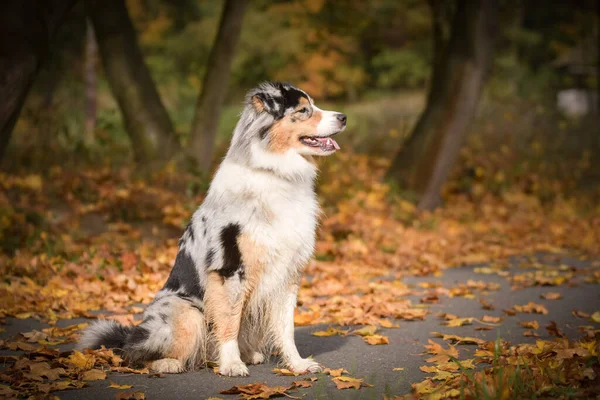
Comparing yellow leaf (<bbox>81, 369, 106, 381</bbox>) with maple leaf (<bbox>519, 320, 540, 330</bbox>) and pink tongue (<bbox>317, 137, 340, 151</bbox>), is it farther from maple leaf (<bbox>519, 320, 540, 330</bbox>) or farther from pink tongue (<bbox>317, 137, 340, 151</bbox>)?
maple leaf (<bbox>519, 320, 540, 330</bbox>)

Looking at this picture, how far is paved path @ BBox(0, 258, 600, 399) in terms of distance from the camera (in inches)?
181

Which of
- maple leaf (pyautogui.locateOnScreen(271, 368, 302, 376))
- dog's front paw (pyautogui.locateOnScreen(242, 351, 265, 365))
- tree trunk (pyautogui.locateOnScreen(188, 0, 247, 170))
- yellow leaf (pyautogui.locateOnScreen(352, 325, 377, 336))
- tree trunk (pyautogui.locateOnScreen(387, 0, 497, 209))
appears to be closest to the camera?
maple leaf (pyautogui.locateOnScreen(271, 368, 302, 376))

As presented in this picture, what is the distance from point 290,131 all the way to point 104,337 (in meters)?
2.05

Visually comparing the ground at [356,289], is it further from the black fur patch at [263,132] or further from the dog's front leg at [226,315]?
the black fur patch at [263,132]

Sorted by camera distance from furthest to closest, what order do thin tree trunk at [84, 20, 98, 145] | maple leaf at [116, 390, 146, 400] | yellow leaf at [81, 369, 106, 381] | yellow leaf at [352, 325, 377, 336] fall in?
1. thin tree trunk at [84, 20, 98, 145]
2. yellow leaf at [352, 325, 377, 336]
3. yellow leaf at [81, 369, 106, 381]
4. maple leaf at [116, 390, 146, 400]

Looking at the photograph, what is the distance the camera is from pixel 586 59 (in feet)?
119

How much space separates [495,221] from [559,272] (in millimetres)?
4938

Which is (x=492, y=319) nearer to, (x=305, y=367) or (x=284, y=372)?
(x=305, y=367)

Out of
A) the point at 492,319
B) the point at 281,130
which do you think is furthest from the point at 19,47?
the point at 492,319

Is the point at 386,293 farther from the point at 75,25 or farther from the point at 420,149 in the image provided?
the point at 75,25

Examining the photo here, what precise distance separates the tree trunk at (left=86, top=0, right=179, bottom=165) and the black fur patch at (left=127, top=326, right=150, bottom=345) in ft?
27.5

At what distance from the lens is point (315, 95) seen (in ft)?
107

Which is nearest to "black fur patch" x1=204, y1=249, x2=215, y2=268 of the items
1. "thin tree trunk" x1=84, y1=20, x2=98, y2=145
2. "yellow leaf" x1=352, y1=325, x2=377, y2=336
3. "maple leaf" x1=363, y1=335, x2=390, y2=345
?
"maple leaf" x1=363, y1=335, x2=390, y2=345

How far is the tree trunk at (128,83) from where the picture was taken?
13.1 metres
